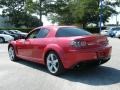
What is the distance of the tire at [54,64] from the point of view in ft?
27.6

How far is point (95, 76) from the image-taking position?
8344 mm

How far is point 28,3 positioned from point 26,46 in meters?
50.3

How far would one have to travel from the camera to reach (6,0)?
66.2m

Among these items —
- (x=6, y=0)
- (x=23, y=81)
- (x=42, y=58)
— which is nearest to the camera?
(x=23, y=81)

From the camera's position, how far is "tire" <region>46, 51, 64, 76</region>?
841 cm

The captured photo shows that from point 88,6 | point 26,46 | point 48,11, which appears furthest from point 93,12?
point 26,46

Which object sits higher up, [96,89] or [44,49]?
[44,49]

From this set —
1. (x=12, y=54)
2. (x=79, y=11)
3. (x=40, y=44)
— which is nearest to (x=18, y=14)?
(x=79, y=11)

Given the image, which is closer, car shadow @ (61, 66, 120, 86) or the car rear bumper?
car shadow @ (61, 66, 120, 86)

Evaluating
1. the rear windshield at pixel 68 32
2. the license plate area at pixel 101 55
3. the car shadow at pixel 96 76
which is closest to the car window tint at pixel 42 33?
the rear windshield at pixel 68 32

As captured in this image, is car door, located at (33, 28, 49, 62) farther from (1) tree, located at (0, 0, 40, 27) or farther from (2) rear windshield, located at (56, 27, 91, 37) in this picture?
(1) tree, located at (0, 0, 40, 27)

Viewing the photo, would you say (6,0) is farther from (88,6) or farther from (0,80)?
(0,80)

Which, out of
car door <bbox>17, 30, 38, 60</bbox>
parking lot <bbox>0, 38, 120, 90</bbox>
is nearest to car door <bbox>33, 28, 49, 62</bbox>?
car door <bbox>17, 30, 38, 60</bbox>

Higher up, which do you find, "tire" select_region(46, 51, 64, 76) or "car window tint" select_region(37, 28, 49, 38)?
"car window tint" select_region(37, 28, 49, 38)
